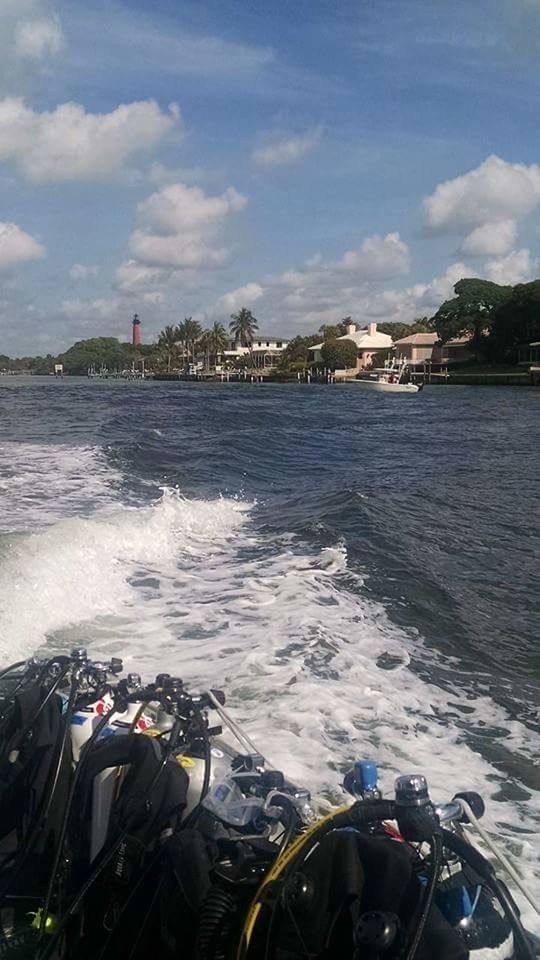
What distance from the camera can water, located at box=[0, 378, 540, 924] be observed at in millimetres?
4535

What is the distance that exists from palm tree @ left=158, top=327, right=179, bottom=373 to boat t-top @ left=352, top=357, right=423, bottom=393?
51781mm

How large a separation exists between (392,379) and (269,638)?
8046 cm

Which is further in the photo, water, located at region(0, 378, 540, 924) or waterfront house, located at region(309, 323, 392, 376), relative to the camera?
waterfront house, located at region(309, 323, 392, 376)

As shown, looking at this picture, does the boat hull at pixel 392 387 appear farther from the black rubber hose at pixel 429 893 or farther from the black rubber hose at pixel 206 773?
the black rubber hose at pixel 429 893

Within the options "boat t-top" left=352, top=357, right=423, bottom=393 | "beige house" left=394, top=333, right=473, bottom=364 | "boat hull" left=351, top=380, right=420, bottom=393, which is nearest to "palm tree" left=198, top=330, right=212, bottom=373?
"boat t-top" left=352, top=357, right=423, bottom=393

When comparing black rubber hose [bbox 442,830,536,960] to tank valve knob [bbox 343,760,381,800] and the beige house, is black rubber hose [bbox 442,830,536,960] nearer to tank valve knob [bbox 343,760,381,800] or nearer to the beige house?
tank valve knob [bbox 343,760,381,800]

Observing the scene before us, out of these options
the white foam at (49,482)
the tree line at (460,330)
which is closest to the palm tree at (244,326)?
the tree line at (460,330)

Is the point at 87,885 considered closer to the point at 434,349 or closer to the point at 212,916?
the point at 212,916

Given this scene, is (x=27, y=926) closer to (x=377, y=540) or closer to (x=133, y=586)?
(x=133, y=586)

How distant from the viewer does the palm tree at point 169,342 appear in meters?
150

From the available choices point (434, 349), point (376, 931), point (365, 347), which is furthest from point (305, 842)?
point (365, 347)

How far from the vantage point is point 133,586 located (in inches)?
310

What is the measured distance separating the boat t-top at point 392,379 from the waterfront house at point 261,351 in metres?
32.2

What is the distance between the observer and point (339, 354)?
110 metres
